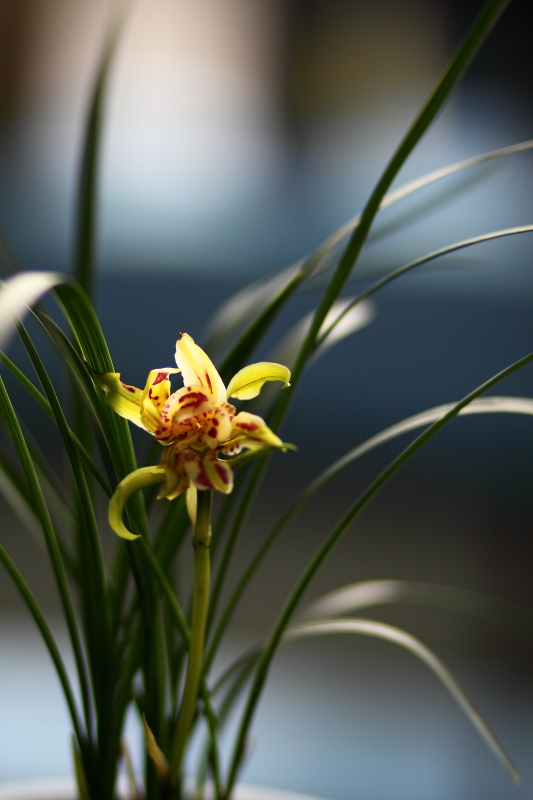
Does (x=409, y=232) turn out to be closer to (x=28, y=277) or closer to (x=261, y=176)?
(x=261, y=176)

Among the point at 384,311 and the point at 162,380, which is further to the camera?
the point at 384,311

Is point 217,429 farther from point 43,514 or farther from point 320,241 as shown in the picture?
point 320,241

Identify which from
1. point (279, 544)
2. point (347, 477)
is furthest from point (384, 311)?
point (279, 544)

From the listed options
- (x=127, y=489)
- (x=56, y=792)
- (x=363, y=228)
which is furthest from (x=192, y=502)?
(x=56, y=792)

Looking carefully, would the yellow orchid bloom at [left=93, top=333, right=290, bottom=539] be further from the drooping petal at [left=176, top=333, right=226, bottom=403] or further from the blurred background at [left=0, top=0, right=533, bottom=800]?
the blurred background at [left=0, top=0, right=533, bottom=800]

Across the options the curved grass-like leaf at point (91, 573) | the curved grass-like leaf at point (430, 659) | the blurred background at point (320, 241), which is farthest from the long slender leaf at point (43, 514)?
the blurred background at point (320, 241)
